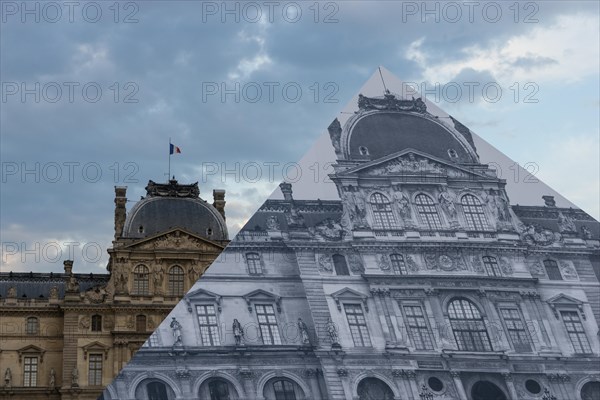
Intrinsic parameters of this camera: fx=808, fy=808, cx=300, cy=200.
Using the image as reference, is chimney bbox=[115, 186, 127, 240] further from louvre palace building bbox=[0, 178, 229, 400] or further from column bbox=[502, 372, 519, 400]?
column bbox=[502, 372, 519, 400]

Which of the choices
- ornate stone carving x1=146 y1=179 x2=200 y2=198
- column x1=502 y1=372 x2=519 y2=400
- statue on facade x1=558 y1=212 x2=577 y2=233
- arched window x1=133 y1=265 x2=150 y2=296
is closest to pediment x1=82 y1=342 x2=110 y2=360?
arched window x1=133 y1=265 x2=150 y2=296

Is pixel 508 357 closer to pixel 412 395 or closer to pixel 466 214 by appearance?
pixel 412 395

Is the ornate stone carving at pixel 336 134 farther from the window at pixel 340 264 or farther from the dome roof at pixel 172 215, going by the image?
the dome roof at pixel 172 215

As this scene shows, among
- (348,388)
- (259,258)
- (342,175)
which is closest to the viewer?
(348,388)

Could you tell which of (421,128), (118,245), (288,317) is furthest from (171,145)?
(288,317)

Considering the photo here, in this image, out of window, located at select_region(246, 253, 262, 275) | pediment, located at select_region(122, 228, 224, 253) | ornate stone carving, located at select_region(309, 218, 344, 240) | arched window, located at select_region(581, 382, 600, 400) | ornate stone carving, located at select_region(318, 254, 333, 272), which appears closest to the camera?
arched window, located at select_region(581, 382, 600, 400)

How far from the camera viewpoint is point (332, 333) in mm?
17422

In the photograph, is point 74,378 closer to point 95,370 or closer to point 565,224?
point 95,370

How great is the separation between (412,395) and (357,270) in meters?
3.22

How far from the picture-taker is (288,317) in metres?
17.5

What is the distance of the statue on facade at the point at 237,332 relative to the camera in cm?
1697

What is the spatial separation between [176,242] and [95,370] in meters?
8.47

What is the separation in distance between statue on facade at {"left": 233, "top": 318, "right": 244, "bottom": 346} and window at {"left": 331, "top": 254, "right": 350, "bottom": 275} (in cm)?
273

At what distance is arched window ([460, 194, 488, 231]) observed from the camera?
65.8 ft
